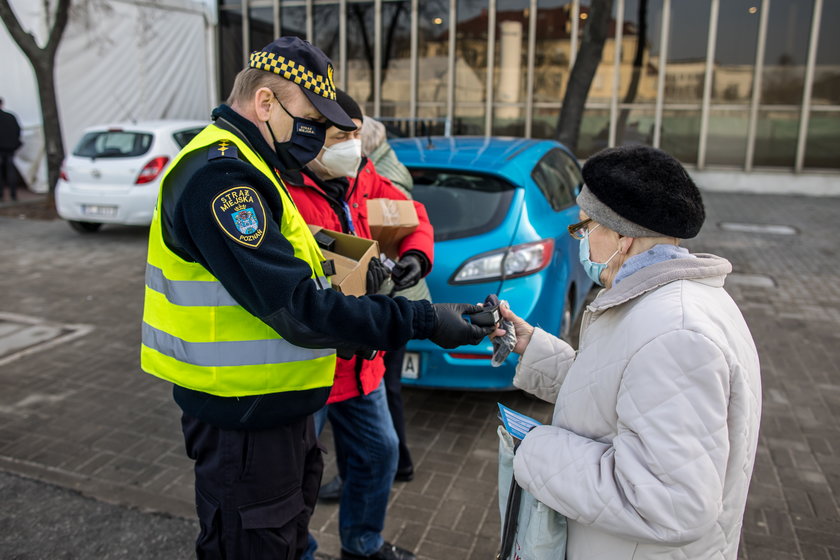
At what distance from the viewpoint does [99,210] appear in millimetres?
9695

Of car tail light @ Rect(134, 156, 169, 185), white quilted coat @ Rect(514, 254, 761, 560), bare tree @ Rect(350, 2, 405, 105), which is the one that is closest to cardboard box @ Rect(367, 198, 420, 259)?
white quilted coat @ Rect(514, 254, 761, 560)

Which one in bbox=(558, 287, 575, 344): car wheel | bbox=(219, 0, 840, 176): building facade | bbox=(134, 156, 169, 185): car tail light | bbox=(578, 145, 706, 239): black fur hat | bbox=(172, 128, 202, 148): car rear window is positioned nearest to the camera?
bbox=(578, 145, 706, 239): black fur hat

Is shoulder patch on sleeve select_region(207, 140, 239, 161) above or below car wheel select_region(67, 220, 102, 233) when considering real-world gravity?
above

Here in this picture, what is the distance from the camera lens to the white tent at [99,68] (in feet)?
44.9

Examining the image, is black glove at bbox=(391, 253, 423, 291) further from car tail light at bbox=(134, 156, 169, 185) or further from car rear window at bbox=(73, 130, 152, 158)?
car rear window at bbox=(73, 130, 152, 158)

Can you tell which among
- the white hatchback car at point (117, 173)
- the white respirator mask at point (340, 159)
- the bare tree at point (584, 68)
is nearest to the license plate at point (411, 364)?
the white respirator mask at point (340, 159)

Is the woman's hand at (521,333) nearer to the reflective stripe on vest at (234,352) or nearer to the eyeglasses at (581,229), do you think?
the eyeglasses at (581,229)

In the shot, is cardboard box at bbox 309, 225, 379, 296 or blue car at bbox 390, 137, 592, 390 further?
blue car at bbox 390, 137, 592, 390

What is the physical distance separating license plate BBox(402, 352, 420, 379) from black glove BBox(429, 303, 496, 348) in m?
1.96

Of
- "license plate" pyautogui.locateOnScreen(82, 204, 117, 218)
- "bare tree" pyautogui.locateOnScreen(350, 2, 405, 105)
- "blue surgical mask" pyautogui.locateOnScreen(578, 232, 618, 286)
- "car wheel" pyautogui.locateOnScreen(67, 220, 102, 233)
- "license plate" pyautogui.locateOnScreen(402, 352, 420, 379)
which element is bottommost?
"car wheel" pyautogui.locateOnScreen(67, 220, 102, 233)

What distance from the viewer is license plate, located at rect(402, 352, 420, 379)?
4.08 metres

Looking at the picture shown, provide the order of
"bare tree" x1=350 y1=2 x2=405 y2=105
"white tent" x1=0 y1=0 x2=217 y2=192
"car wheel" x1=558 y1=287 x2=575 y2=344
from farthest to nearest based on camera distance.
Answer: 1. "bare tree" x1=350 y1=2 x2=405 y2=105
2. "white tent" x1=0 y1=0 x2=217 y2=192
3. "car wheel" x1=558 y1=287 x2=575 y2=344

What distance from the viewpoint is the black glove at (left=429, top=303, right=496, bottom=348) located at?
6.79 feet

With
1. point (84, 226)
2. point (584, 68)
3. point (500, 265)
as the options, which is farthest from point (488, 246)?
point (584, 68)
